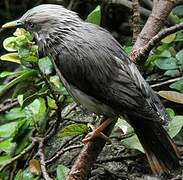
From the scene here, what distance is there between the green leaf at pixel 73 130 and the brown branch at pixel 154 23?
476 millimetres

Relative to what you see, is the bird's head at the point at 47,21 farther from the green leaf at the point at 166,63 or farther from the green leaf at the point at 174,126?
the green leaf at the point at 174,126

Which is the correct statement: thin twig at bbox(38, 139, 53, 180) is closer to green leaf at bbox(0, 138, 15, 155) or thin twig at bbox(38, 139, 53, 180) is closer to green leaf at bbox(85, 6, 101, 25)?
green leaf at bbox(0, 138, 15, 155)

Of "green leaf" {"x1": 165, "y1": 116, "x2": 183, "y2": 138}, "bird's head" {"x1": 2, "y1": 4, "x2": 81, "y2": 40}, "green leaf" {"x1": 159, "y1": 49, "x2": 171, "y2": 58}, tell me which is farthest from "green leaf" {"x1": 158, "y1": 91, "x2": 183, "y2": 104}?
"bird's head" {"x1": 2, "y1": 4, "x2": 81, "y2": 40}

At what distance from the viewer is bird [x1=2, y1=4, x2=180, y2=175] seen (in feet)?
10.0

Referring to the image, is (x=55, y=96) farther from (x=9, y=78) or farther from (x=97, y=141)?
(x=9, y=78)

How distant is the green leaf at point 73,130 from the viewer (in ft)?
10.7

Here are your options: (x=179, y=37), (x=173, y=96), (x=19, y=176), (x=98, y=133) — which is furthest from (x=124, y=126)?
(x=179, y=37)

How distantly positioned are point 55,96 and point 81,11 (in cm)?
198

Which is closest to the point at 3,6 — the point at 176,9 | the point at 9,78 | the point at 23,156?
the point at 9,78

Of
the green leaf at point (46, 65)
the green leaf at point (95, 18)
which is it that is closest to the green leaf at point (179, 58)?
the green leaf at point (95, 18)

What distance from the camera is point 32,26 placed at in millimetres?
3381

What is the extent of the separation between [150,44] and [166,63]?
56cm

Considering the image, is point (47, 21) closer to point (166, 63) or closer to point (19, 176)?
point (166, 63)

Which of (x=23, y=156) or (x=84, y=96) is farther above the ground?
(x=84, y=96)
